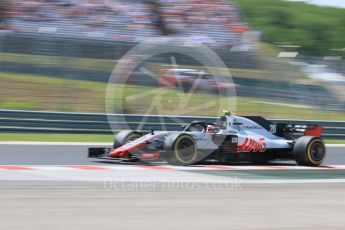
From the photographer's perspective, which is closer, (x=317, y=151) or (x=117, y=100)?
(x=317, y=151)

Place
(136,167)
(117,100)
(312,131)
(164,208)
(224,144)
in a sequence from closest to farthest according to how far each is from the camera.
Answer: (164,208), (136,167), (224,144), (312,131), (117,100)

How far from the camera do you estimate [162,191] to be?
7602mm

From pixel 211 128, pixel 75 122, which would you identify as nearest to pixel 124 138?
pixel 211 128

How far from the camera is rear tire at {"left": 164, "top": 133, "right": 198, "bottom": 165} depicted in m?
10.4

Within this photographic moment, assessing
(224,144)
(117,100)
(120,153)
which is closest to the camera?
(120,153)

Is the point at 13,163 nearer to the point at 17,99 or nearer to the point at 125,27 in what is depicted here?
the point at 17,99

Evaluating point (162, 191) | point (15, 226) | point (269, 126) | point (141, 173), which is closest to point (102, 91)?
point (269, 126)

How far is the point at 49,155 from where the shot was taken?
39.2 ft

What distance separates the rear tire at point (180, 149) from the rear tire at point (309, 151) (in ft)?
6.02

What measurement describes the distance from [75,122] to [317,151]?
7139mm

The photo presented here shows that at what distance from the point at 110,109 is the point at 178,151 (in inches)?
347

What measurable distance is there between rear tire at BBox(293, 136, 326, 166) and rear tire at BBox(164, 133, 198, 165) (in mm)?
1835

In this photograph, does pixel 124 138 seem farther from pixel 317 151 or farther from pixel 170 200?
pixel 170 200

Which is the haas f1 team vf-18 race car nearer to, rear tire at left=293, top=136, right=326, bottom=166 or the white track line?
rear tire at left=293, top=136, right=326, bottom=166
